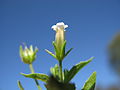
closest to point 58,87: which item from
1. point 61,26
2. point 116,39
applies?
point 61,26

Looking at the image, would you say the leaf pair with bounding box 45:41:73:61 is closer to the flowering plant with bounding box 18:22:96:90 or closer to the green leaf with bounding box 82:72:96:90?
the flowering plant with bounding box 18:22:96:90

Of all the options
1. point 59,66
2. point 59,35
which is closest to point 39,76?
point 59,66

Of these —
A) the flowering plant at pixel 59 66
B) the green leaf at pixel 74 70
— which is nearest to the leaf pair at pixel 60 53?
the flowering plant at pixel 59 66

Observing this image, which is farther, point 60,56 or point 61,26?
point 61,26

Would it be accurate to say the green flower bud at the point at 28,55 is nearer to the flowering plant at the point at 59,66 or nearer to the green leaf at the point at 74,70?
the flowering plant at the point at 59,66

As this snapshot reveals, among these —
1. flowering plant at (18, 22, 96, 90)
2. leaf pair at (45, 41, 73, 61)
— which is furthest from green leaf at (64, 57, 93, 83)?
leaf pair at (45, 41, 73, 61)

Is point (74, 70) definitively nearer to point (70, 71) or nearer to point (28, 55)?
point (70, 71)

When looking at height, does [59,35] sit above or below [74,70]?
above

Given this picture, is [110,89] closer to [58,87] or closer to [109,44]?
[109,44]
